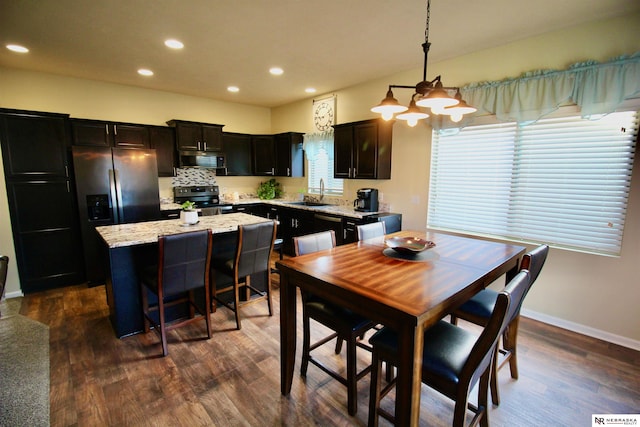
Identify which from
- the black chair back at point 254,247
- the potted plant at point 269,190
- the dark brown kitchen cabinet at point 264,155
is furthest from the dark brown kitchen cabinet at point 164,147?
the black chair back at point 254,247

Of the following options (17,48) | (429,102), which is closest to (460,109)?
(429,102)

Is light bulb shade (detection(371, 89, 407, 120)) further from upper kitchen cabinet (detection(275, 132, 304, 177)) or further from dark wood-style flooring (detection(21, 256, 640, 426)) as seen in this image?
upper kitchen cabinet (detection(275, 132, 304, 177))

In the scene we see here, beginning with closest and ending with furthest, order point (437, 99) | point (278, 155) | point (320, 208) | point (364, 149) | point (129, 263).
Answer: point (437, 99) < point (129, 263) < point (364, 149) < point (320, 208) < point (278, 155)

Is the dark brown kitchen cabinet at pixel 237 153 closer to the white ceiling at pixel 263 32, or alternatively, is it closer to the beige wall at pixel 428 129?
the beige wall at pixel 428 129

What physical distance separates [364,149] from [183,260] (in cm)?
276

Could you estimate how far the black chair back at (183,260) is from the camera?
221 cm

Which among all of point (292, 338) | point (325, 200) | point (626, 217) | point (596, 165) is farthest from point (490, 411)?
point (325, 200)

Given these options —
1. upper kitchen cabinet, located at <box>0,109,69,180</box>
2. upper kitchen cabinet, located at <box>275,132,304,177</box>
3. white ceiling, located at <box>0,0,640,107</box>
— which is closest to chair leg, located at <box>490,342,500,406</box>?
white ceiling, located at <box>0,0,640,107</box>

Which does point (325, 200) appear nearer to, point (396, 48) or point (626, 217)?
point (396, 48)

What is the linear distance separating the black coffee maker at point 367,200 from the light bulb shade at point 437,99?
2.32 m

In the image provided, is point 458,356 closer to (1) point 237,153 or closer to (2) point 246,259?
(2) point 246,259

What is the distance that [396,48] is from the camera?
3127mm

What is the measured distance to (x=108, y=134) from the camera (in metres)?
4.20

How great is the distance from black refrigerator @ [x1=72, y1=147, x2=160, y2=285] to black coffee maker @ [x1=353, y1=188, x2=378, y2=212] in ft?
9.19
